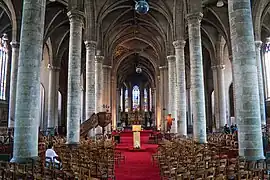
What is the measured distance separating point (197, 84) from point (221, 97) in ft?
47.5

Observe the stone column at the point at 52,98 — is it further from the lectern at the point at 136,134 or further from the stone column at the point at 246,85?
the stone column at the point at 246,85

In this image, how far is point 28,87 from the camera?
8836 mm

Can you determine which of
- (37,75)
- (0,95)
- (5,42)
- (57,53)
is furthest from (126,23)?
(37,75)

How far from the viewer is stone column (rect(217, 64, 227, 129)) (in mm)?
27344

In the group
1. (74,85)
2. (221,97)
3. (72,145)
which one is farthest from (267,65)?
(72,145)

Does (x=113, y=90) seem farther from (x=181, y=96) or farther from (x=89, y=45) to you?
(x=181, y=96)

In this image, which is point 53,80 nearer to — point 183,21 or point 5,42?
point 5,42

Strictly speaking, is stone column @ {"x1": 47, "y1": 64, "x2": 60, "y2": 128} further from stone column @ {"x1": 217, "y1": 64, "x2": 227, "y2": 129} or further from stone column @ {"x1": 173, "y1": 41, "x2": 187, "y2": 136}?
stone column @ {"x1": 217, "y1": 64, "x2": 227, "y2": 129}

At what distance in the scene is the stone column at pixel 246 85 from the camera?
26.5 feet

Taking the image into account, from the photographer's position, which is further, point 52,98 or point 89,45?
point 52,98

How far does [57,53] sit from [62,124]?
11708mm

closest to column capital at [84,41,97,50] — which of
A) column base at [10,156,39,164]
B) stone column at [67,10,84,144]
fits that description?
stone column at [67,10,84,144]

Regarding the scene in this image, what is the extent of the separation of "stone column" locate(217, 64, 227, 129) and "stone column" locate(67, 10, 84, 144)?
1795cm

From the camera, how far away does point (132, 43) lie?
134 feet
